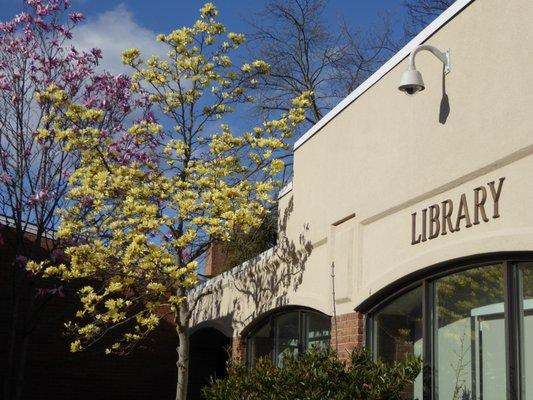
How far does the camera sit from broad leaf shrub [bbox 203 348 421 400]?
8078mm

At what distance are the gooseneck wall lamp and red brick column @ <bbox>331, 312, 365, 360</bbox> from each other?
3.09m

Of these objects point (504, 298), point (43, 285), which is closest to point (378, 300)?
point (504, 298)

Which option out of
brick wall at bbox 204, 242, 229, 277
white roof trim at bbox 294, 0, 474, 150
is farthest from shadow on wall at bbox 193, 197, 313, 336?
brick wall at bbox 204, 242, 229, 277

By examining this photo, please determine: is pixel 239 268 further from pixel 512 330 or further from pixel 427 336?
pixel 512 330

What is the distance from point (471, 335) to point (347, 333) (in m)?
2.60

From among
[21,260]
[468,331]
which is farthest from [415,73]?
[21,260]

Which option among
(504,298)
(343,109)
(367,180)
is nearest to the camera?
(504,298)

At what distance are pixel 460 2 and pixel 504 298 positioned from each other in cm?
306

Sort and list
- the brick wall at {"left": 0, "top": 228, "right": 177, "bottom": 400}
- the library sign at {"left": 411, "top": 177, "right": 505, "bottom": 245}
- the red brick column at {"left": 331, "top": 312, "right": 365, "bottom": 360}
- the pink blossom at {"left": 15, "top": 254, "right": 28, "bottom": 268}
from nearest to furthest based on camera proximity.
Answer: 1. the library sign at {"left": 411, "top": 177, "right": 505, "bottom": 245}
2. the red brick column at {"left": 331, "top": 312, "right": 365, "bottom": 360}
3. the pink blossom at {"left": 15, "top": 254, "right": 28, "bottom": 268}
4. the brick wall at {"left": 0, "top": 228, "right": 177, "bottom": 400}

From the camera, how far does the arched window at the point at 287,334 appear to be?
11711 mm

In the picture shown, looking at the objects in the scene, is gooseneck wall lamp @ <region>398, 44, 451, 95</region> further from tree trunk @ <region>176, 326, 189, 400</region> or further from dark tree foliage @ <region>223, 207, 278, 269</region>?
dark tree foliage @ <region>223, 207, 278, 269</region>

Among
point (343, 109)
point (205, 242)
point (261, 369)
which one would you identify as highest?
point (343, 109)

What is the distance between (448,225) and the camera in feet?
26.9

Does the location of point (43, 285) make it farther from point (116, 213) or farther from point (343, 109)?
point (343, 109)
